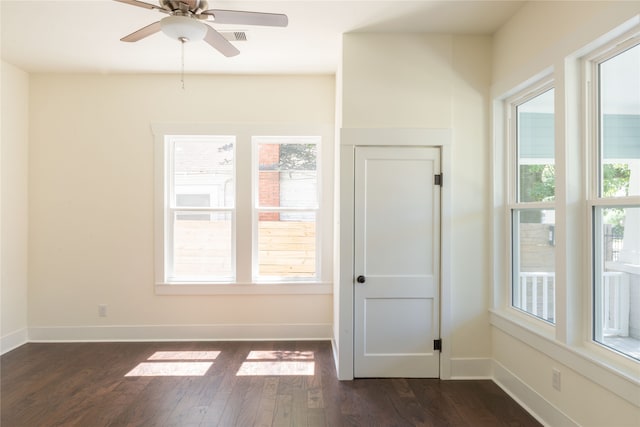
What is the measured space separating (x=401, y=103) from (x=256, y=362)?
2.71 m

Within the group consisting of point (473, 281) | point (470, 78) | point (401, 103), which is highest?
point (470, 78)

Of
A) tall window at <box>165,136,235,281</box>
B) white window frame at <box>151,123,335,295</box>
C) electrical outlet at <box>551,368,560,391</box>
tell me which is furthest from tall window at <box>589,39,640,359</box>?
tall window at <box>165,136,235,281</box>

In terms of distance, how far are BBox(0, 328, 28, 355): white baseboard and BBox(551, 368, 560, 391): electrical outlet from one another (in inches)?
193

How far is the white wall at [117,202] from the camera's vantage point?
4.04 metres

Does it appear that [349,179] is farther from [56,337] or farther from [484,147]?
[56,337]

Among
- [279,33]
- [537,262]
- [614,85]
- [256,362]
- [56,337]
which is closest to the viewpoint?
[614,85]

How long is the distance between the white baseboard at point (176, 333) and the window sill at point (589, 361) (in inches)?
83.3

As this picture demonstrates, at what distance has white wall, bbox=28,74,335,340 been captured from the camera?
4035 millimetres

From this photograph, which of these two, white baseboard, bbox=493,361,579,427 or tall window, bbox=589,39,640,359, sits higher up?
tall window, bbox=589,39,640,359

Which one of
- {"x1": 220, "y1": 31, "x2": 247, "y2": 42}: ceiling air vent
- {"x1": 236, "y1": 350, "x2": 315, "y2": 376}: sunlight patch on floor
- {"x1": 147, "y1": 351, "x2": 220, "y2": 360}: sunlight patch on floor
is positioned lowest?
{"x1": 236, "y1": 350, "x2": 315, "y2": 376}: sunlight patch on floor

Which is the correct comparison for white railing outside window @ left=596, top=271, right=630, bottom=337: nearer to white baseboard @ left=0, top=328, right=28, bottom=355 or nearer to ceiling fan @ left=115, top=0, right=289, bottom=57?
ceiling fan @ left=115, top=0, right=289, bottom=57

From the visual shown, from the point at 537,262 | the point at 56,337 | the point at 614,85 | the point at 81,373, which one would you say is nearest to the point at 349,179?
the point at 537,262

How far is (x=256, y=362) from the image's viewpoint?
11.4 ft

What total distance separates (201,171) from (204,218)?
538 millimetres
